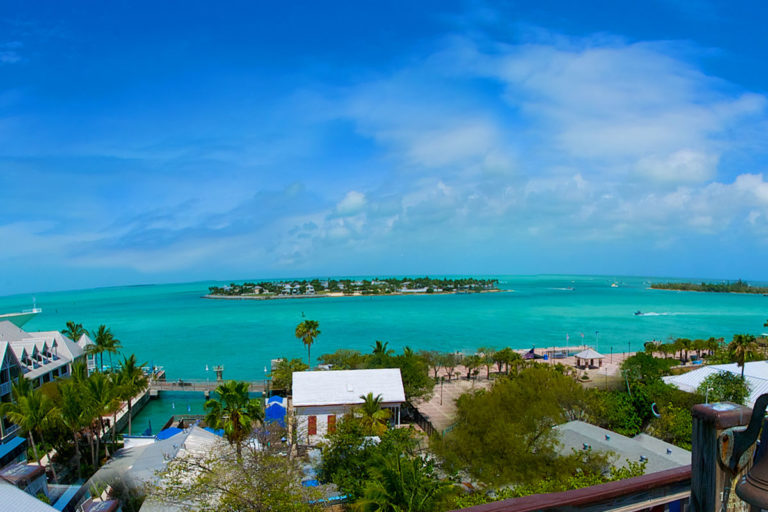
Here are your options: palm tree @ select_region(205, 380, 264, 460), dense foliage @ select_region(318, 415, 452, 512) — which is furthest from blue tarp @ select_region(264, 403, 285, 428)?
palm tree @ select_region(205, 380, 264, 460)

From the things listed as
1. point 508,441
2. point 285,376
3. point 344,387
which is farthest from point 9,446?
point 508,441

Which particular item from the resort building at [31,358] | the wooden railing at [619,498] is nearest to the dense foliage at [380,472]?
the wooden railing at [619,498]

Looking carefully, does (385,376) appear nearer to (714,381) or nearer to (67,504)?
(67,504)

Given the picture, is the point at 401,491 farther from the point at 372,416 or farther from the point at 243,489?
the point at 372,416

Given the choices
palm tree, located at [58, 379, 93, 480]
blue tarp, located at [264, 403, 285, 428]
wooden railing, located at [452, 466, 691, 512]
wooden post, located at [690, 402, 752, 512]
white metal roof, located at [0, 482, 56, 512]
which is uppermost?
wooden post, located at [690, 402, 752, 512]

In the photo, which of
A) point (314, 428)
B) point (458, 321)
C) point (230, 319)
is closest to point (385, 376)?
point (314, 428)

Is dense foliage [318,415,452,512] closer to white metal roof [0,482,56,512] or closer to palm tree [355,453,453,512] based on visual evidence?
palm tree [355,453,453,512]

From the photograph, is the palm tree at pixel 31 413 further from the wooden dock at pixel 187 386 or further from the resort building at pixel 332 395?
the wooden dock at pixel 187 386
